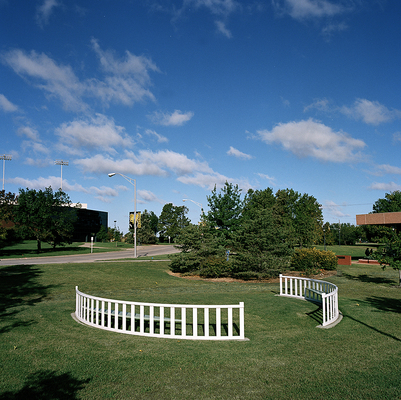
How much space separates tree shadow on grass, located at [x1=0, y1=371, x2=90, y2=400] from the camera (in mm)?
3721

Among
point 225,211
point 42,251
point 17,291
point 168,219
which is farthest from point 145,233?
point 17,291

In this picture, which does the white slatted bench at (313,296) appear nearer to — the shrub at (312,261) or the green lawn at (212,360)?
the green lawn at (212,360)

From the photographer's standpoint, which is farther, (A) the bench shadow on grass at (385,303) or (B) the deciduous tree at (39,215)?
(B) the deciduous tree at (39,215)

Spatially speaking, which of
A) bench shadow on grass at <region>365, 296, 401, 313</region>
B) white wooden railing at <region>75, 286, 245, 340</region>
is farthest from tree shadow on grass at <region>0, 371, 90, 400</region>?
bench shadow on grass at <region>365, 296, 401, 313</region>

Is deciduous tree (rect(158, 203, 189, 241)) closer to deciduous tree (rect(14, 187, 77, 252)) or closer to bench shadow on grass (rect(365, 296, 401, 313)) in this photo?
deciduous tree (rect(14, 187, 77, 252))

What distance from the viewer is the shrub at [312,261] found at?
66.6 feet

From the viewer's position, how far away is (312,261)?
67.4ft

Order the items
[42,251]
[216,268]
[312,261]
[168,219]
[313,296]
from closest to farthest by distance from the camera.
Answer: [313,296], [216,268], [312,261], [42,251], [168,219]

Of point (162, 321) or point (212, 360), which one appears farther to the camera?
point (162, 321)

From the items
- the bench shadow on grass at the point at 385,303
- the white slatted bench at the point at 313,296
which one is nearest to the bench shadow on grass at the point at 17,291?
the white slatted bench at the point at 313,296

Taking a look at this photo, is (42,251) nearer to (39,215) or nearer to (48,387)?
(39,215)

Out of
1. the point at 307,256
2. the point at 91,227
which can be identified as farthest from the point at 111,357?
the point at 91,227

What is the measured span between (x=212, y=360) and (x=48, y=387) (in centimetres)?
248

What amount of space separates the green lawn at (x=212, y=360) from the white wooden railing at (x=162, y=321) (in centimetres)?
23
